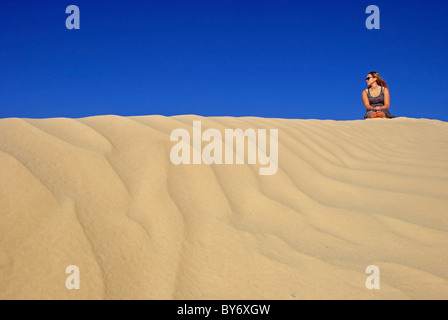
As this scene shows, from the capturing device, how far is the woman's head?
9219mm

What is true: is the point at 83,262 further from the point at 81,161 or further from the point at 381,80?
the point at 381,80

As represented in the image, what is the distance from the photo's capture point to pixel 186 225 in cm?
130

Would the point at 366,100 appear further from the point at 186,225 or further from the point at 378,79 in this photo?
the point at 186,225

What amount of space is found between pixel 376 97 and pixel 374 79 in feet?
1.84

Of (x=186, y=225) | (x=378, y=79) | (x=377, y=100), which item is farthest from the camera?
(x=378, y=79)

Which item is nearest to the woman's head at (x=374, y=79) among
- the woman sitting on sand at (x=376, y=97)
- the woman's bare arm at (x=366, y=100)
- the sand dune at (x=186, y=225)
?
the woman sitting on sand at (x=376, y=97)

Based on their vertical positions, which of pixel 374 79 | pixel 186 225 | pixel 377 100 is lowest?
pixel 186 225

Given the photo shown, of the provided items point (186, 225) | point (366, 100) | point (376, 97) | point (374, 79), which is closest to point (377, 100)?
point (376, 97)

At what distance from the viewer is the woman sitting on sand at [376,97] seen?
8.99 m

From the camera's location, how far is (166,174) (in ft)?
5.23

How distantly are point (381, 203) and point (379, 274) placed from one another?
0.77 m

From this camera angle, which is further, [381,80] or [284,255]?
[381,80]
